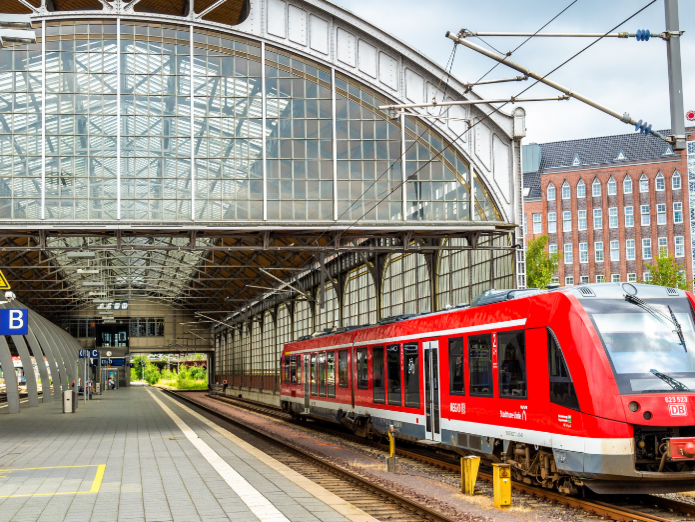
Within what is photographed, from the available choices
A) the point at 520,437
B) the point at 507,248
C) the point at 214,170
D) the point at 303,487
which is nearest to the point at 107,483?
the point at 303,487

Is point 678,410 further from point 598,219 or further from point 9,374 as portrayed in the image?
point 598,219

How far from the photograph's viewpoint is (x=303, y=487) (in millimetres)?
13188

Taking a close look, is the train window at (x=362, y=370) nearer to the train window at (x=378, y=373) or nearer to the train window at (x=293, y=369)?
the train window at (x=378, y=373)

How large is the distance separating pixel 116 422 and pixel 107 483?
1951 centimetres

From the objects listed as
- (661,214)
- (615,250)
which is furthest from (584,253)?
(661,214)

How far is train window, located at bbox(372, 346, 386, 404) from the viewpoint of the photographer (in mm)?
20344

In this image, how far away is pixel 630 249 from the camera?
84875 mm

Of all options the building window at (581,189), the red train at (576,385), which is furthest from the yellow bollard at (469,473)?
the building window at (581,189)

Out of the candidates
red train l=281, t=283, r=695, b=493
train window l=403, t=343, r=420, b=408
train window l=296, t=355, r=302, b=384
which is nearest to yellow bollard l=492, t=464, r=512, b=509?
red train l=281, t=283, r=695, b=493

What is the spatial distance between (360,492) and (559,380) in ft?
13.4

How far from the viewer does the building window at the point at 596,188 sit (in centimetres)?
8719

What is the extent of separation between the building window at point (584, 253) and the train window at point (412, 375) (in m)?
73.3

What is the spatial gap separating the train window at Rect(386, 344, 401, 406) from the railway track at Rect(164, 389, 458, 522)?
2437 millimetres

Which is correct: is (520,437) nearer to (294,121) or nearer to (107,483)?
(107,483)
